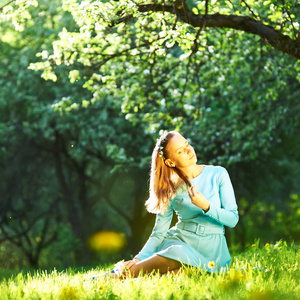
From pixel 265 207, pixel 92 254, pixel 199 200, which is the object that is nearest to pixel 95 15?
pixel 199 200

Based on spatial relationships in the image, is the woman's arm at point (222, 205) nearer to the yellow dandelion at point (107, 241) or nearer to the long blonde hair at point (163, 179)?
the long blonde hair at point (163, 179)

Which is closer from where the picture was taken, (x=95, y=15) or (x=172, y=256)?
(x=172, y=256)

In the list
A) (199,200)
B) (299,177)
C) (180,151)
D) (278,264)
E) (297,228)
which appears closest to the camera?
(199,200)

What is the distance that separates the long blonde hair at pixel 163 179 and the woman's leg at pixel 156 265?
1.61ft

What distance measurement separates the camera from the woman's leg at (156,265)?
4.61 metres

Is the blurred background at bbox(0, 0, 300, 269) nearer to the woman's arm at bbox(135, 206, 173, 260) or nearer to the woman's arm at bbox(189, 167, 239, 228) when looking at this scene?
the woman's arm at bbox(189, 167, 239, 228)

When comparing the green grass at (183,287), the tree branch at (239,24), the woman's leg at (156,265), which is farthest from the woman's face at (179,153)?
the tree branch at (239,24)

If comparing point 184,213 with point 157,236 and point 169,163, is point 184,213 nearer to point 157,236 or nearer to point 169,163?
point 157,236

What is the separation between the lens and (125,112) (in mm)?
10172

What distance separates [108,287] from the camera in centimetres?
407

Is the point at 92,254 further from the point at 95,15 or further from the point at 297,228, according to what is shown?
the point at 95,15

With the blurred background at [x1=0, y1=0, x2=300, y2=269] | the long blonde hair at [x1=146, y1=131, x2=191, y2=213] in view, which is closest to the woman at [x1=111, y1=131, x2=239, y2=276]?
the long blonde hair at [x1=146, y1=131, x2=191, y2=213]

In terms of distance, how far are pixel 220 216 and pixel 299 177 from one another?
1544 centimetres

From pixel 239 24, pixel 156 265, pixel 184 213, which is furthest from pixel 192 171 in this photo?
pixel 239 24
